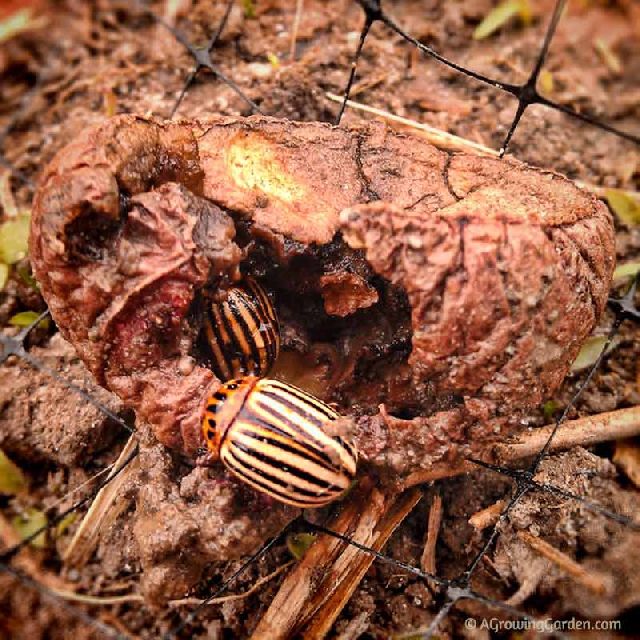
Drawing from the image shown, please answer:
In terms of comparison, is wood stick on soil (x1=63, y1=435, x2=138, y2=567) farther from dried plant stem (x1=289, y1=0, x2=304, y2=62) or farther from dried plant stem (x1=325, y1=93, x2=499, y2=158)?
dried plant stem (x1=289, y1=0, x2=304, y2=62)

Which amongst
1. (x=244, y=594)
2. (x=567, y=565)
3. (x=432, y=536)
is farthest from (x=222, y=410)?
(x=567, y=565)

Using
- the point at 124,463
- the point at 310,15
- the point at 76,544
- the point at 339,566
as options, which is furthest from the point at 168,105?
the point at 339,566

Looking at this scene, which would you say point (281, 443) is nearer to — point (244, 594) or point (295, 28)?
point (244, 594)

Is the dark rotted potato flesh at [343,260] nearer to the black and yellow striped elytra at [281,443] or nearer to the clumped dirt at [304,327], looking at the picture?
the clumped dirt at [304,327]

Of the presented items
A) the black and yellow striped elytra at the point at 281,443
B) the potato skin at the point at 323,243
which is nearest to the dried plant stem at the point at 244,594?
the black and yellow striped elytra at the point at 281,443

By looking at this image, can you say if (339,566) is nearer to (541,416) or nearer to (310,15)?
(541,416)
